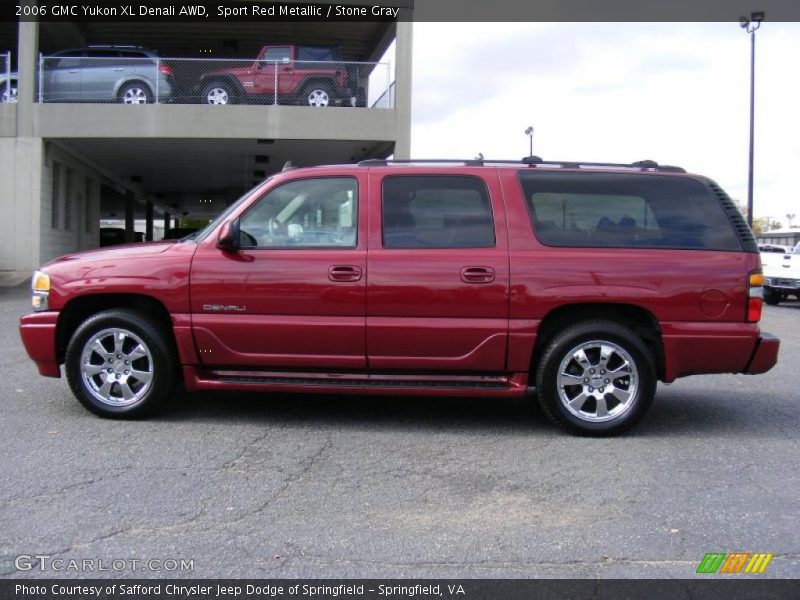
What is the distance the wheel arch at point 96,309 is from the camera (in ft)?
17.7

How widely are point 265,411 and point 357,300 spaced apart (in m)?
1.35

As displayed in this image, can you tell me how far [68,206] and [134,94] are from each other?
584cm

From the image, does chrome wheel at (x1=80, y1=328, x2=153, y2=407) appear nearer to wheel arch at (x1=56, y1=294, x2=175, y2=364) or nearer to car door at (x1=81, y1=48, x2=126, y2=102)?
wheel arch at (x1=56, y1=294, x2=175, y2=364)

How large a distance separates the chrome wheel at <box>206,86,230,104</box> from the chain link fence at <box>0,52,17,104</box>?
195 inches

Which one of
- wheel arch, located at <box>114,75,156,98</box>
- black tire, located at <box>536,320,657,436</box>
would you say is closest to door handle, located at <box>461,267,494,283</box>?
black tire, located at <box>536,320,657,436</box>

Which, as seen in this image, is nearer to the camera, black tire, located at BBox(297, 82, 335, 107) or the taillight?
the taillight

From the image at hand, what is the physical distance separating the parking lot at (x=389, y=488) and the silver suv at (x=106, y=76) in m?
13.9

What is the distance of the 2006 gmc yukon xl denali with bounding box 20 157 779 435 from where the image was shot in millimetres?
5070

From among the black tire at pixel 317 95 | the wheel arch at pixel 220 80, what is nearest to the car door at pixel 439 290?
the black tire at pixel 317 95

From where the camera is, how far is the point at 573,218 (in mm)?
5270

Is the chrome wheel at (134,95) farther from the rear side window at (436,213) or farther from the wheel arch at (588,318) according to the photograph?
the wheel arch at (588,318)

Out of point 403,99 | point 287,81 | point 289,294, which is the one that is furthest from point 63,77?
point 289,294

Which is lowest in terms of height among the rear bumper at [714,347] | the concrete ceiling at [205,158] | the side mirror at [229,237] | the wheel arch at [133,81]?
the rear bumper at [714,347]

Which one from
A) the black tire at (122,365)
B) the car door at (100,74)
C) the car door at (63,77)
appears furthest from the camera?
the car door at (63,77)
